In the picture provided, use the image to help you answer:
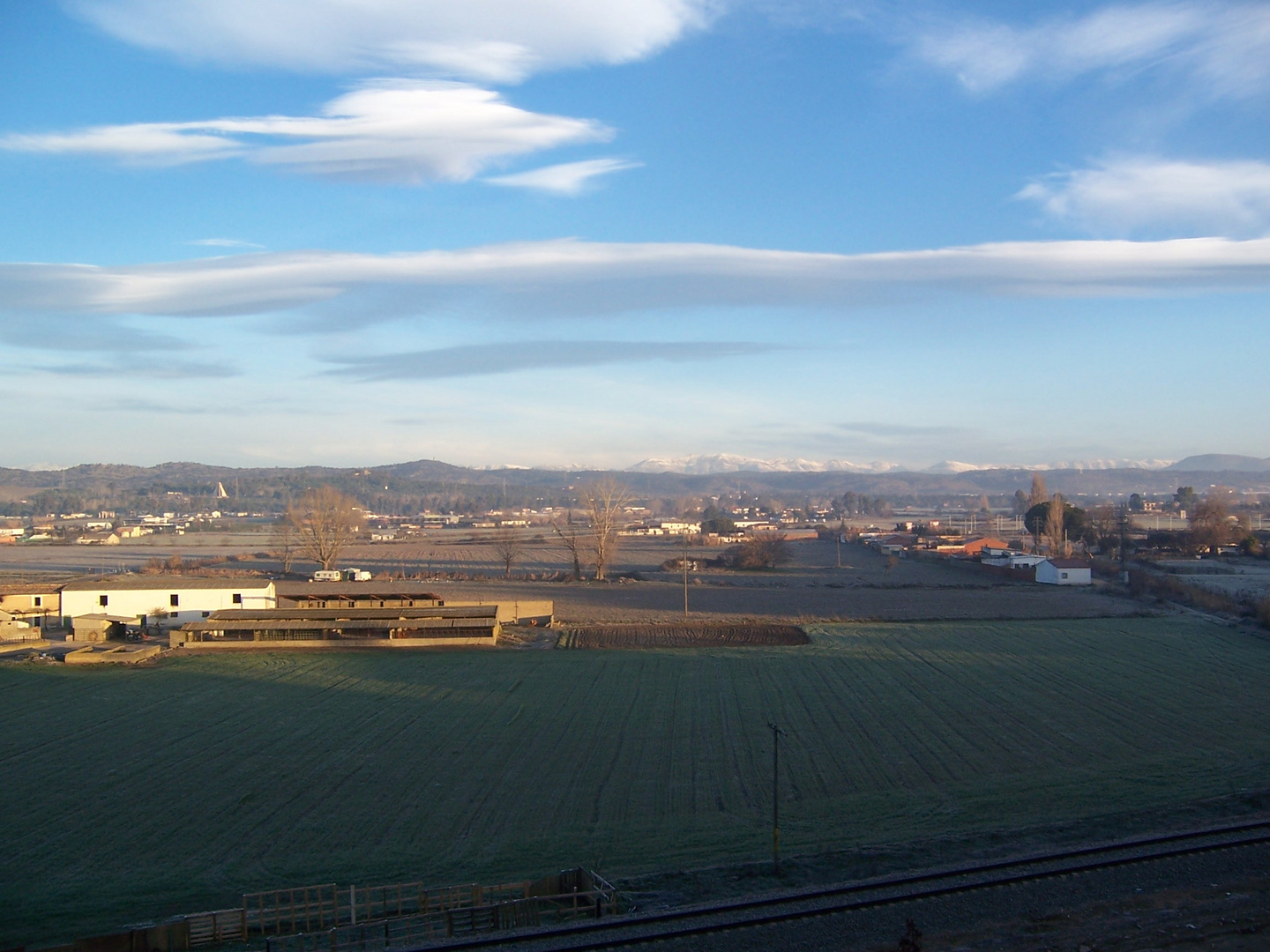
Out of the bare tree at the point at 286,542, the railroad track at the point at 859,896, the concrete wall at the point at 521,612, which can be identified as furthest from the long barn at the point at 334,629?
the bare tree at the point at 286,542

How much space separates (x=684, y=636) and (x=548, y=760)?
1297 cm

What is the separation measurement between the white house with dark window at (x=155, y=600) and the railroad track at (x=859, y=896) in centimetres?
2357

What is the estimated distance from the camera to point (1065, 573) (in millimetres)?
41281

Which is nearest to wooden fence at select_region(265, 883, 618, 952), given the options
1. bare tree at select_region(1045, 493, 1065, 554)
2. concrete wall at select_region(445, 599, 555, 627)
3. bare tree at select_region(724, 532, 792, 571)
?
concrete wall at select_region(445, 599, 555, 627)

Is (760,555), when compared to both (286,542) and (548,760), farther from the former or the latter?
(548,760)

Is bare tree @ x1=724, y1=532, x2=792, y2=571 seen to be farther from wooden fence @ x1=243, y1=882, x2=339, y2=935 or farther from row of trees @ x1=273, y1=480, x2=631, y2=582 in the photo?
wooden fence @ x1=243, y1=882, x2=339, y2=935

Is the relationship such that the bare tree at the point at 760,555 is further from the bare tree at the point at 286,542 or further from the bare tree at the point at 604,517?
the bare tree at the point at 286,542

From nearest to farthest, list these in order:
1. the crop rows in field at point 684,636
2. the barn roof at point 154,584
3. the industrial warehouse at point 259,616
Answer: the industrial warehouse at point 259,616, the crop rows in field at point 684,636, the barn roof at point 154,584

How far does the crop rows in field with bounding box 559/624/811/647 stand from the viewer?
25031mm

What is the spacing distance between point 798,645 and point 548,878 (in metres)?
15.8

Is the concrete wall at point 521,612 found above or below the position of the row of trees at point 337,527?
below

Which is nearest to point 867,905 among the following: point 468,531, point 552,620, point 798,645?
point 798,645

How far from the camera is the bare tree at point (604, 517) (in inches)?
1811

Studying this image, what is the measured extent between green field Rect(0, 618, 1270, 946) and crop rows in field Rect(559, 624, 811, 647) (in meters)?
2.52
